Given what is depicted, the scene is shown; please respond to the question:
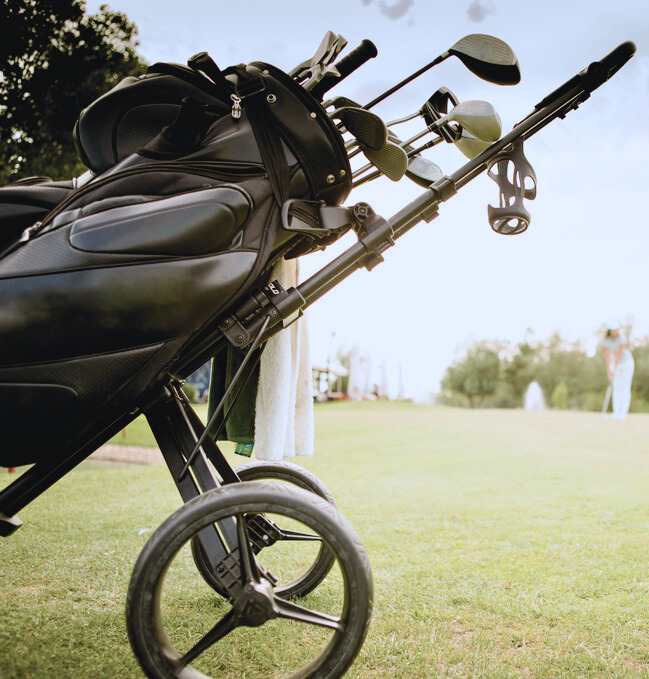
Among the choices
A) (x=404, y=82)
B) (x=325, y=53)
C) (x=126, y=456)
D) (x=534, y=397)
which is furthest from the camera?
(x=534, y=397)

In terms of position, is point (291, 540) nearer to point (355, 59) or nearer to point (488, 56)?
point (355, 59)

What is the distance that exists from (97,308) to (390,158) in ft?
3.31

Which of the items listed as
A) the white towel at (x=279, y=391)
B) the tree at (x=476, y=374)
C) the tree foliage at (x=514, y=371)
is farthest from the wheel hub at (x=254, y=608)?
the tree at (x=476, y=374)

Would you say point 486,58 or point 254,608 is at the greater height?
point 486,58

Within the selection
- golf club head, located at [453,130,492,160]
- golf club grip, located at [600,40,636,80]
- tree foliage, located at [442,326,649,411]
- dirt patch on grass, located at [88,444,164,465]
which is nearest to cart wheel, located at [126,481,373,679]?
golf club head, located at [453,130,492,160]

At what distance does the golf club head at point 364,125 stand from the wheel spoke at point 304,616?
1.33 m

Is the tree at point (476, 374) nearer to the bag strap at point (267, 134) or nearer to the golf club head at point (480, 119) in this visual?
the golf club head at point (480, 119)

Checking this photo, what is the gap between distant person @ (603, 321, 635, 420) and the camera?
Answer: 53.7ft

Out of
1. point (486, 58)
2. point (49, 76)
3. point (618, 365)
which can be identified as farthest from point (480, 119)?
point (618, 365)

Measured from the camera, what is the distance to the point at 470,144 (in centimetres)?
221

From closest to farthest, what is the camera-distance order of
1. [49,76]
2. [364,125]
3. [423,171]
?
[364,125] < [423,171] < [49,76]

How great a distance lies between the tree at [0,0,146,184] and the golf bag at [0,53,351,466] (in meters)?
6.75

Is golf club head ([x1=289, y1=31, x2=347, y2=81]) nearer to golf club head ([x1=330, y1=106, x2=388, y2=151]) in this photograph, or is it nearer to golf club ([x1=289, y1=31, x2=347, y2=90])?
golf club ([x1=289, y1=31, x2=347, y2=90])

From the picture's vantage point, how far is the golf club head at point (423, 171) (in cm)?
226
